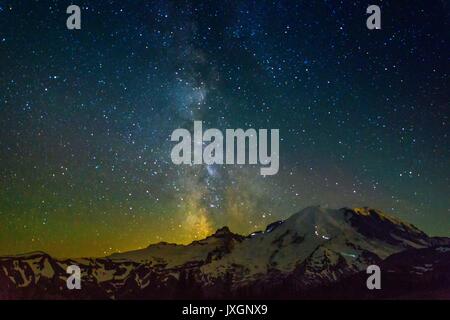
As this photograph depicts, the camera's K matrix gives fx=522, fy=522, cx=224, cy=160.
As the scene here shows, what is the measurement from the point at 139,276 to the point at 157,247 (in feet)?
23.8

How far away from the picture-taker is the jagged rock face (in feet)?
116

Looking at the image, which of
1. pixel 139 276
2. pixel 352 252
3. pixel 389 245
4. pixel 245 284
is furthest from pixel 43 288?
pixel 389 245

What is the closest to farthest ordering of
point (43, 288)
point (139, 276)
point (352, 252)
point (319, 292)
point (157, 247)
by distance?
point (139, 276)
point (157, 247)
point (43, 288)
point (352, 252)
point (319, 292)

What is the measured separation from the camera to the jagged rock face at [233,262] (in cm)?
3538

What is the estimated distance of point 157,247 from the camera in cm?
4088

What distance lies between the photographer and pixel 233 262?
154 feet
